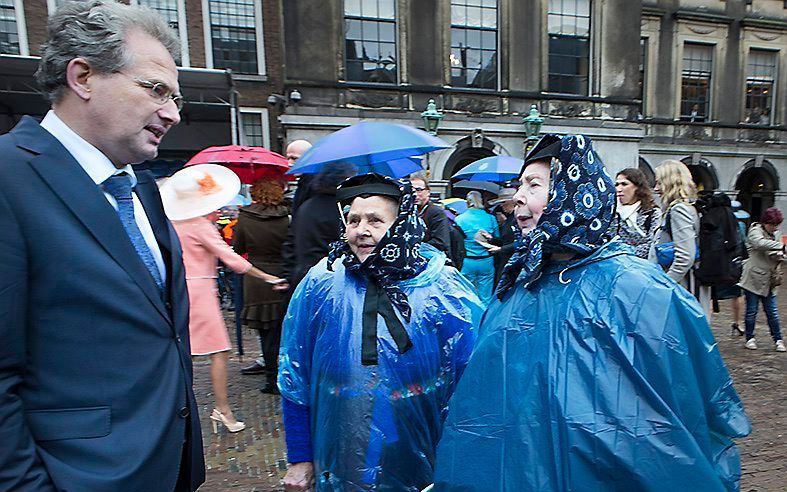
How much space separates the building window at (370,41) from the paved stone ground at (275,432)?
30.9 feet

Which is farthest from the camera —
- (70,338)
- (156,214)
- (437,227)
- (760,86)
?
(760,86)

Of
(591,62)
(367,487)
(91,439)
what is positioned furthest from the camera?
(591,62)

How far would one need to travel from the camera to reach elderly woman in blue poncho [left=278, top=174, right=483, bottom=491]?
184cm

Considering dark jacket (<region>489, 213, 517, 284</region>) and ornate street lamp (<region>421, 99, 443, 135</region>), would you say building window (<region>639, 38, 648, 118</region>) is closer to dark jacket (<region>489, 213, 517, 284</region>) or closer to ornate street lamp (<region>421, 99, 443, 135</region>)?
ornate street lamp (<region>421, 99, 443, 135</region>)

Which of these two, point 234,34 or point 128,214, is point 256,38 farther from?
point 128,214

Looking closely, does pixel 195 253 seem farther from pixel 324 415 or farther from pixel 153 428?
pixel 153 428

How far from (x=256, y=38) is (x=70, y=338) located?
55.1 feet

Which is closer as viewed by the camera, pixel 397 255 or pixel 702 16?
pixel 397 255

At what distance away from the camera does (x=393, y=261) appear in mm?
1898

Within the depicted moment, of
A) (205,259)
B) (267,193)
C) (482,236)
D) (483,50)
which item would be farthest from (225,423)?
(483,50)

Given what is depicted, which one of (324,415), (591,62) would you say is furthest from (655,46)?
(324,415)

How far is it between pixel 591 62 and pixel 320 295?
15.7 metres

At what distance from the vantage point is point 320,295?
197 cm

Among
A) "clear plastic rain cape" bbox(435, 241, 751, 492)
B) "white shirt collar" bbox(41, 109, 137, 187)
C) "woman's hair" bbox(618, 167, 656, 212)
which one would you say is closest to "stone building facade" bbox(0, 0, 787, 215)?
"woman's hair" bbox(618, 167, 656, 212)
